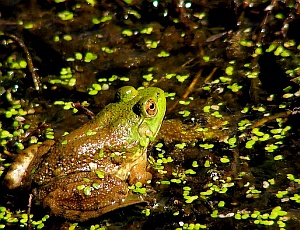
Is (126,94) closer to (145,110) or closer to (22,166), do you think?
(145,110)

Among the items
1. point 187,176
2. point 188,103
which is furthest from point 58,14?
point 187,176

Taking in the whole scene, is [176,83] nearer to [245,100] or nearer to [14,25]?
[245,100]

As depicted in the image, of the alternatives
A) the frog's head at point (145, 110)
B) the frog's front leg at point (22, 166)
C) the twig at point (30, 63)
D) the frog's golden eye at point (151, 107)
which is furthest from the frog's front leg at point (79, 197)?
the twig at point (30, 63)

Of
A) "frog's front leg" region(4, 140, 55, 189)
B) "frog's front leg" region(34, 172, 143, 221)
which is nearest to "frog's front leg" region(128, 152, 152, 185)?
"frog's front leg" region(34, 172, 143, 221)

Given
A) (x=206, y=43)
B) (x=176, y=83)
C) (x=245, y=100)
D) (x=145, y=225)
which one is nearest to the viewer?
(x=145, y=225)

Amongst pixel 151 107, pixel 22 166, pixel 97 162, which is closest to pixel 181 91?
pixel 151 107

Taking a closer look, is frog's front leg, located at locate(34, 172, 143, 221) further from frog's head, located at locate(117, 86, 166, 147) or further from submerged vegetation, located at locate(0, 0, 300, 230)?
frog's head, located at locate(117, 86, 166, 147)
